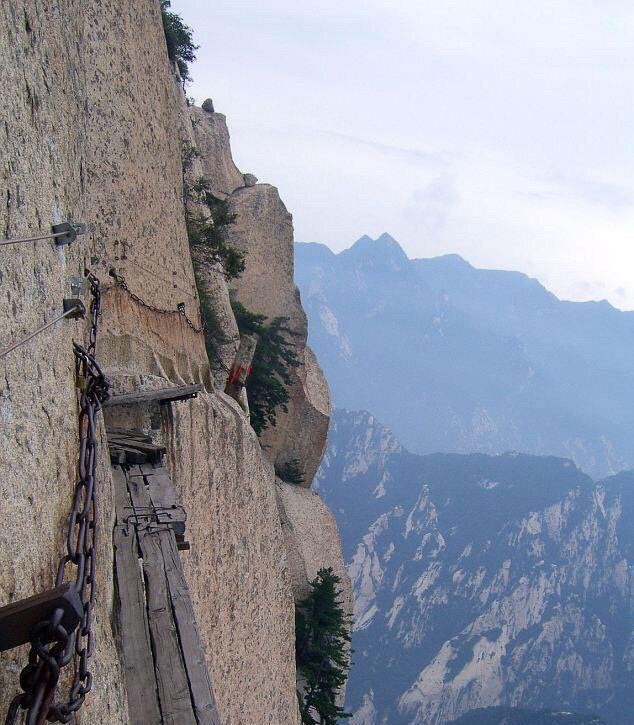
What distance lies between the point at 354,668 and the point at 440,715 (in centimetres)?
1027

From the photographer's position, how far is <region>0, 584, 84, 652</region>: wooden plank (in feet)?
8.35

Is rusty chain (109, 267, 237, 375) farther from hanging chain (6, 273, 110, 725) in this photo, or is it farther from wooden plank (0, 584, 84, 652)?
wooden plank (0, 584, 84, 652)

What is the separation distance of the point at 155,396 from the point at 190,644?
140 inches

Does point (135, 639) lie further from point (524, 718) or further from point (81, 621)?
point (524, 718)

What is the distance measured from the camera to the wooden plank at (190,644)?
4469 mm

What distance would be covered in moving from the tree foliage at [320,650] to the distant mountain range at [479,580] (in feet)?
152

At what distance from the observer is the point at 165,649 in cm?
462

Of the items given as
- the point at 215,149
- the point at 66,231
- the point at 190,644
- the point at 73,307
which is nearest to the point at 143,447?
the point at 190,644

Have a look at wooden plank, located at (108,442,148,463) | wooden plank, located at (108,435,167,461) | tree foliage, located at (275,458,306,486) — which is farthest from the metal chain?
tree foliage, located at (275,458,306,486)

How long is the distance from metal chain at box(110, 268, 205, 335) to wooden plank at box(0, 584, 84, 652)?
7.42 meters

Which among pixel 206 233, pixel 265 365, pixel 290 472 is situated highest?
pixel 206 233

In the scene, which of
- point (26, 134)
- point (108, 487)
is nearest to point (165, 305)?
point (108, 487)

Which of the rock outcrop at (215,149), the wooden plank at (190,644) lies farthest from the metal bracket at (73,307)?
the rock outcrop at (215,149)

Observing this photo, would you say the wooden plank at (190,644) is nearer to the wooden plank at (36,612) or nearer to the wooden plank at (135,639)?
the wooden plank at (135,639)
